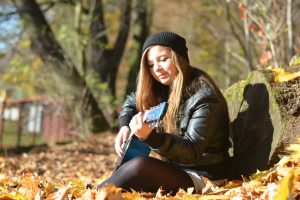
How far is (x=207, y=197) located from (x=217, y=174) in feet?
2.35

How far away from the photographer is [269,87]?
3.72 m

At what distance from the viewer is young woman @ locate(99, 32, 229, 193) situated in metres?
3.29

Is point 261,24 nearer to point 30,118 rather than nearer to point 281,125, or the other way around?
point 281,125

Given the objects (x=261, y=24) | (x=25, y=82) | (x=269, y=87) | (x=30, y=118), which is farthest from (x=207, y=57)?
(x=269, y=87)

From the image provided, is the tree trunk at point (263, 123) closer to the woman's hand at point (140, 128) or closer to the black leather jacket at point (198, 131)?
the black leather jacket at point (198, 131)

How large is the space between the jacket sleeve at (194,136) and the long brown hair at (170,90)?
9 centimetres

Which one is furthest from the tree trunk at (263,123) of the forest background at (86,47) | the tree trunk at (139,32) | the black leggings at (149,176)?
the tree trunk at (139,32)

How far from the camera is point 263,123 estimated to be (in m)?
3.79

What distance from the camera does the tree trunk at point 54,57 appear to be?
34.1 ft

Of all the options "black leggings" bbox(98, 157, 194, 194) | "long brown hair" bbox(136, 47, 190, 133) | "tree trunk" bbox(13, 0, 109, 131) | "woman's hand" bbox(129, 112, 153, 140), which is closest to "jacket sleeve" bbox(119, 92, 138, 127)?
"long brown hair" bbox(136, 47, 190, 133)

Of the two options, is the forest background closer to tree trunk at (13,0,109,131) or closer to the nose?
tree trunk at (13,0,109,131)

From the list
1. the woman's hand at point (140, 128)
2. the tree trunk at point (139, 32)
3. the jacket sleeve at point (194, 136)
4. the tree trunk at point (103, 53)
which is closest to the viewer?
the woman's hand at point (140, 128)

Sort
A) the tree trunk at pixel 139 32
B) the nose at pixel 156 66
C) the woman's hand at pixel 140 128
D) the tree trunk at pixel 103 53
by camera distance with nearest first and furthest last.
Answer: the woman's hand at pixel 140 128
the nose at pixel 156 66
the tree trunk at pixel 103 53
the tree trunk at pixel 139 32

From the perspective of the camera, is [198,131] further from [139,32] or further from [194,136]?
[139,32]
